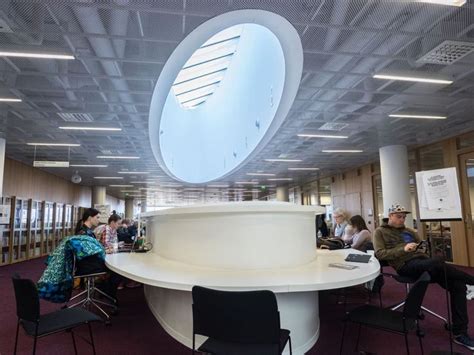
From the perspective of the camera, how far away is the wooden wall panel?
10.6 m

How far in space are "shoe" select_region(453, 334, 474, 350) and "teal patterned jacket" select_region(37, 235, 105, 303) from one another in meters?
3.92

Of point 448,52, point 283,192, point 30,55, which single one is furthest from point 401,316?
point 283,192

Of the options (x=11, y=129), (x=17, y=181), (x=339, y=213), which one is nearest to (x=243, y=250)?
(x=339, y=213)

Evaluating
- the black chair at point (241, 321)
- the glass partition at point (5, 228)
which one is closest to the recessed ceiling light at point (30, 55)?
the black chair at point (241, 321)

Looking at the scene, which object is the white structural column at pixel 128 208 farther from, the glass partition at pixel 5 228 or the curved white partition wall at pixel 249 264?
the curved white partition wall at pixel 249 264

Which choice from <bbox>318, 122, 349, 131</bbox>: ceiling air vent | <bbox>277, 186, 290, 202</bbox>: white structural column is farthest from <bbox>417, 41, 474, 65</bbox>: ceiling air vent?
<bbox>277, 186, 290, 202</bbox>: white structural column

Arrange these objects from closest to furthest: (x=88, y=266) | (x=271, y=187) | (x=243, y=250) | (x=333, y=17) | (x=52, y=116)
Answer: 1. (x=243, y=250)
2. (x=333, y=17)
3. (x=88, y=266)
4. (x=52, y=116)
5. (x=271, y=187)

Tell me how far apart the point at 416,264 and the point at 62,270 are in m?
3.88

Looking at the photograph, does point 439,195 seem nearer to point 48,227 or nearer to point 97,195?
point 48,227

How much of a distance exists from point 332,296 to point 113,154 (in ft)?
26.5

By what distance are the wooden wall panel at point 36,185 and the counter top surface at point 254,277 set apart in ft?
30.9

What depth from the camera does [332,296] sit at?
4.95 metres

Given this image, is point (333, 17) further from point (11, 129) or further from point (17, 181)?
point (17, 181)

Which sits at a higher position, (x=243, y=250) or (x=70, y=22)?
(x=70, y=22)
